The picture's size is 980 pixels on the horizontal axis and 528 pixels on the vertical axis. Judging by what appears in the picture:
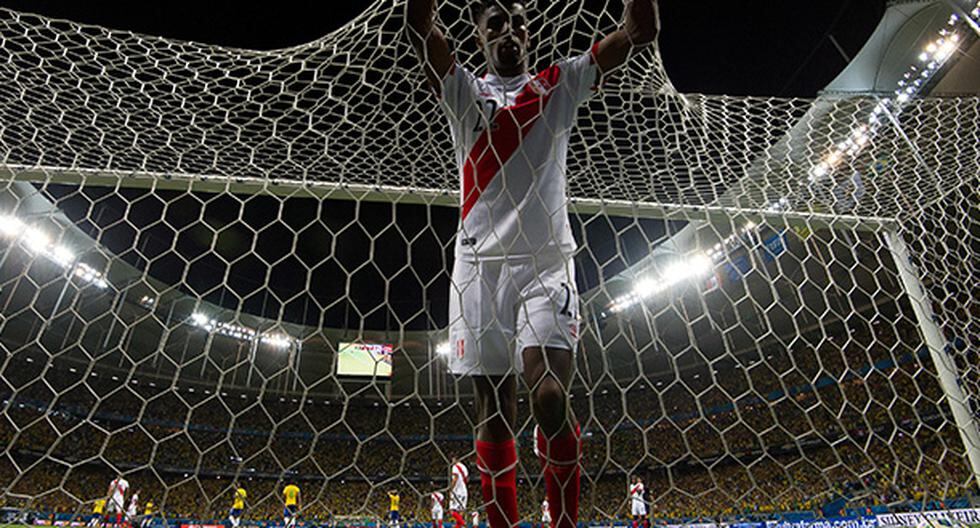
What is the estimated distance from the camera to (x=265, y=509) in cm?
1344

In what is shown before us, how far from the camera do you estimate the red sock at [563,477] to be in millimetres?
1156

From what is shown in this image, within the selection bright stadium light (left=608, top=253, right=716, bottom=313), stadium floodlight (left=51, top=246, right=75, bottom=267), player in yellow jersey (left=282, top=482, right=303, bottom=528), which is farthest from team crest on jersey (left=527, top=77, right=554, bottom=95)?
stadium floodlight (left=51, top=246, right=75, bottom=267)

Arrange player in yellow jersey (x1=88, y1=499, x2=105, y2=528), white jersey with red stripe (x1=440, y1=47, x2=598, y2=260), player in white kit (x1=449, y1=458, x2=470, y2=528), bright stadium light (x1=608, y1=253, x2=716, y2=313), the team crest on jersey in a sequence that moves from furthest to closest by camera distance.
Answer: player in yellow jersey (x1=88, y1=499, x2=105, y2=528) < bright stadium light (x1=608, y1=253, x2=716, y2=313) < the team crest on jersey < white jersey with red stripe (x1=440, y1=47, x2=598, y2=260) < player in white kit (x1=449, y1=458, x2=470, y2=528)

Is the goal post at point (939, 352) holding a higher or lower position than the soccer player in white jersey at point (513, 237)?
higher

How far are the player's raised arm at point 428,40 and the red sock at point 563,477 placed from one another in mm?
997

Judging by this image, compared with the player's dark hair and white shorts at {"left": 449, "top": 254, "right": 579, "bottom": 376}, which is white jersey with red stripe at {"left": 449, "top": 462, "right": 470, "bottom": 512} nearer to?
white shorts at {"left": 449, "top": 254, "right": 579, "bottom": 376}

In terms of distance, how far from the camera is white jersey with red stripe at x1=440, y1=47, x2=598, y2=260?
134 centimetres

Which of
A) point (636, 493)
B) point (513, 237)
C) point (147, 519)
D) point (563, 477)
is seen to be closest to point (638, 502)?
point (636, 493)

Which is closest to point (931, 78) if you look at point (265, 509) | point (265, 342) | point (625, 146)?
point (625, 146)

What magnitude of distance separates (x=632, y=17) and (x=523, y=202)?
54 cm

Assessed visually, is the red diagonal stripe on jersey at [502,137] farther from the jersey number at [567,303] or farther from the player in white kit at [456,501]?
the player in white kit at [456,501]

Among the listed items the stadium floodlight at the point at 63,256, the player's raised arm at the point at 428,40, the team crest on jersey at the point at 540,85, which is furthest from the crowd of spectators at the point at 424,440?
the player's raised arm at the point at 428,40

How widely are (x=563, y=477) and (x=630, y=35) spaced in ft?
3.67

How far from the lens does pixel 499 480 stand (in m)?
1.21
